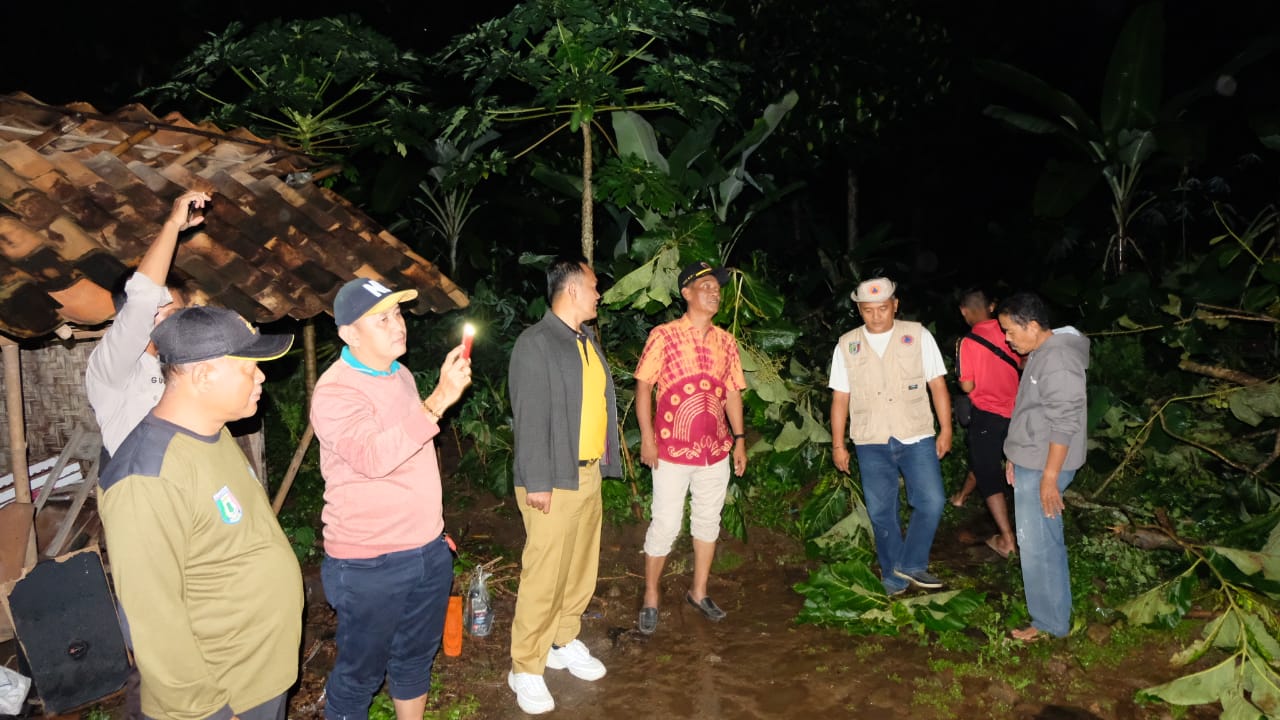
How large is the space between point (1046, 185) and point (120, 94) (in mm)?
14796

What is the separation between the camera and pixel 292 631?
2723mm

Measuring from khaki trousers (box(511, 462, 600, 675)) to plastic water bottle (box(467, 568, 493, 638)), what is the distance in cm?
92

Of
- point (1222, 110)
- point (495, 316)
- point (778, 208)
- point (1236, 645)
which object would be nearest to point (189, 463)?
point (1236, 645)

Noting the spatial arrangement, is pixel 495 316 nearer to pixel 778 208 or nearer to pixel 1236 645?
pixel 1236 645

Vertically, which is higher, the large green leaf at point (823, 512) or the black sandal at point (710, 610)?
the large green leaf at point (823, 512)

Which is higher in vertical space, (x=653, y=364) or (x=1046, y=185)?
(x=1046, y=185)

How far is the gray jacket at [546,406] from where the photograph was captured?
3.96 m

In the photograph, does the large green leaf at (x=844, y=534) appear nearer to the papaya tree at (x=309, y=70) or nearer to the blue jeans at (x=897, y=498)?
the blue jeans at (x=897, y=498)

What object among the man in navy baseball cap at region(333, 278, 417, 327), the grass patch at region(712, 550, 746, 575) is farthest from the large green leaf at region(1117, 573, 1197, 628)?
the man in navy baseball cap at region(333, 278, 417, 327)

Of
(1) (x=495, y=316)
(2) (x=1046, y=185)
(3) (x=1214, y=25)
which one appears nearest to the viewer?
(2) (x=1046, y=185)

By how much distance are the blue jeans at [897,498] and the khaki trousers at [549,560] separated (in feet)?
6.65

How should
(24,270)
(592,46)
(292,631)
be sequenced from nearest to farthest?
(292,631)
(24,270)
(592,46)

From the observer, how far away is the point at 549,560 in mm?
4055

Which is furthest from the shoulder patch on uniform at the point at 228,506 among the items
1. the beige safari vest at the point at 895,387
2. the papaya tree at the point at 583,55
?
the beige safari vest at the point at 895,387
